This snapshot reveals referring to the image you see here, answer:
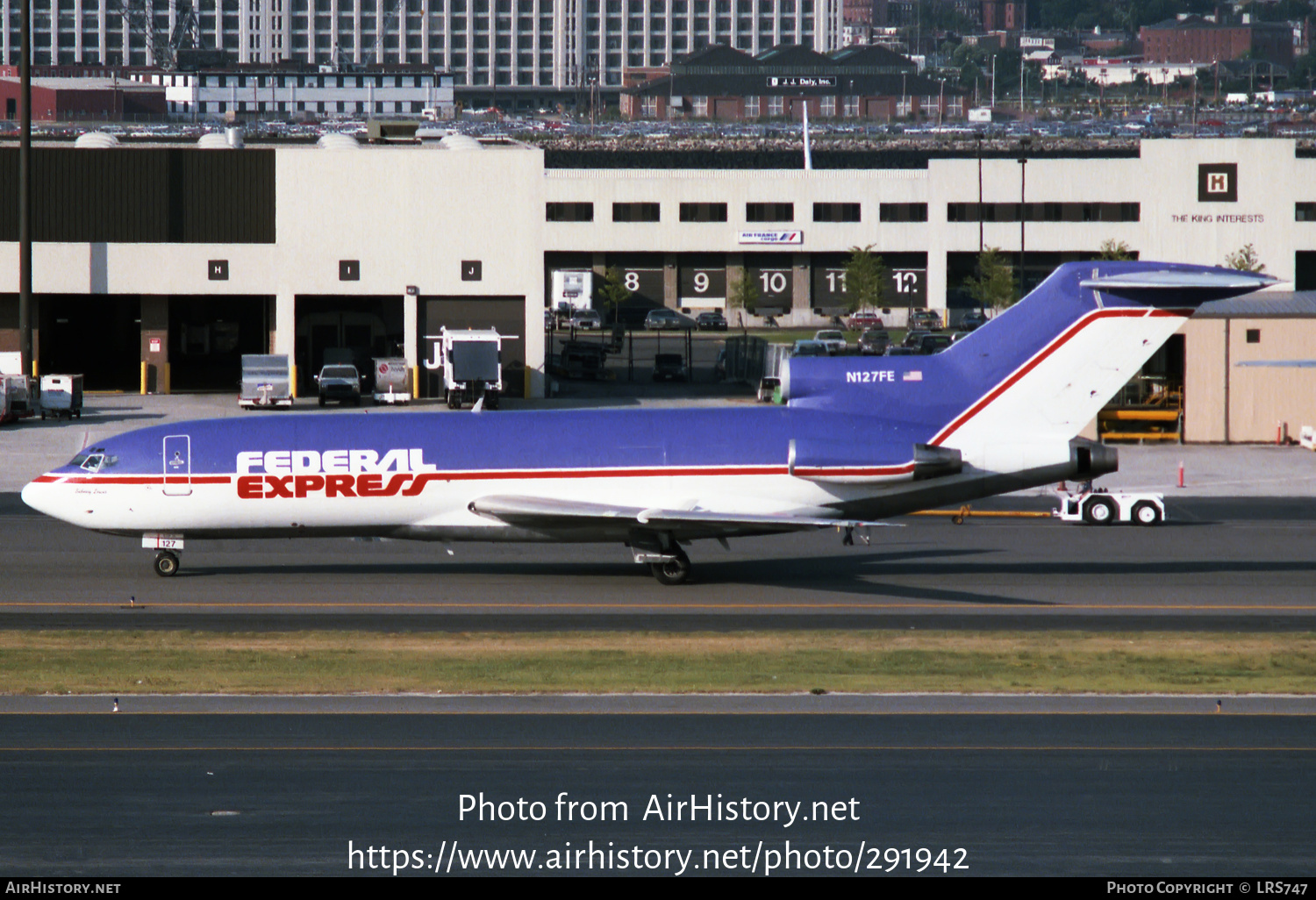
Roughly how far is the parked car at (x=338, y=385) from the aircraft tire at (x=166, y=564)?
3508 cm

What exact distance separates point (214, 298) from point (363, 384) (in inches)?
390

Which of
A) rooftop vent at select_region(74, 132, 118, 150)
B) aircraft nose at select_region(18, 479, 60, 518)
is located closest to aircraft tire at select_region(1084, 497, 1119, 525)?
aircraft nose at select_region(18, 479, 60, 518)

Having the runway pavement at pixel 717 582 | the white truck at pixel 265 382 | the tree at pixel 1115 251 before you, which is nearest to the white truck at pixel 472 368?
the white truck at pixel 265 382

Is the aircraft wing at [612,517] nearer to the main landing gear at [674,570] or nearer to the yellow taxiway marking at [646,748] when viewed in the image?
the main landing gear at [674,570]

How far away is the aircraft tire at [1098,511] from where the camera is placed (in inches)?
1614

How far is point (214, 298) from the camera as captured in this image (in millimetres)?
77875

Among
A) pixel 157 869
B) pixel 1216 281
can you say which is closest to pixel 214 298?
pixel 1216 281

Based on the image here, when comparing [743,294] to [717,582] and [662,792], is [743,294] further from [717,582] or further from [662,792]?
[662,792]

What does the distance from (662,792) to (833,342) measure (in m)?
77.2

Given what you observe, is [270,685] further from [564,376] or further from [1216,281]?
[564,376]

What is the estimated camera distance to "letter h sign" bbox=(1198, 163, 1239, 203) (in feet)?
350

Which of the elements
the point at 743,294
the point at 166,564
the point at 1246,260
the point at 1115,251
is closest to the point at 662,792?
the point at 166,564

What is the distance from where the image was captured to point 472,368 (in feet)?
220

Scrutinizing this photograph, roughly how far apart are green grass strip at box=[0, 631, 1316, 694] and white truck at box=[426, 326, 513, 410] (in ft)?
131
